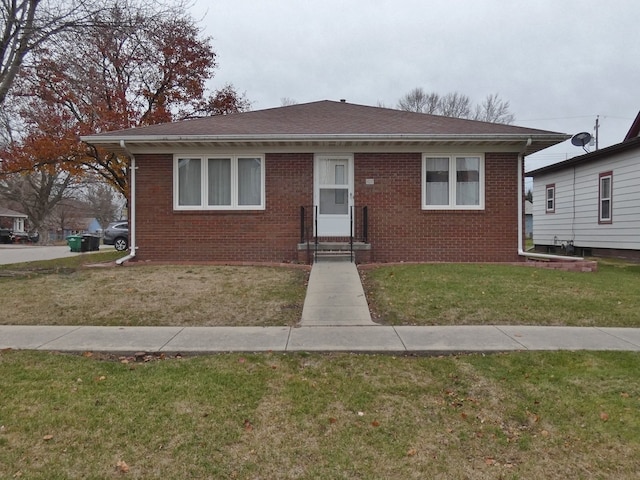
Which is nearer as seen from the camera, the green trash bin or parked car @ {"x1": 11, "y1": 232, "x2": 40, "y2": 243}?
the green trash bin

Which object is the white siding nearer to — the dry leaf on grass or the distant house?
the dry leaf on grass

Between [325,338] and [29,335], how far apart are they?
3802mm

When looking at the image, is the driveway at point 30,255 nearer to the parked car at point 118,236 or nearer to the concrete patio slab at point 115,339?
the parked car at point 118,236

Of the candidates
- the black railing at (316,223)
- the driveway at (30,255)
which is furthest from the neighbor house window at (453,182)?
the driveway at (30,255)

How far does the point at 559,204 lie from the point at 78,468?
1988cm

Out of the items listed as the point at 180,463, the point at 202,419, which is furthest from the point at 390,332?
the point at 180,463

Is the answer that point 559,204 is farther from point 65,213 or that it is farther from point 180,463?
point 65,213

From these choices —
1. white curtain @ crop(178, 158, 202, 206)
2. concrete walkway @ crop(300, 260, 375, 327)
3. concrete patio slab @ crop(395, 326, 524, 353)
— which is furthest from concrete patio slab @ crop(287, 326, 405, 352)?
white curtain @ crop(178, 158, 202, 206)

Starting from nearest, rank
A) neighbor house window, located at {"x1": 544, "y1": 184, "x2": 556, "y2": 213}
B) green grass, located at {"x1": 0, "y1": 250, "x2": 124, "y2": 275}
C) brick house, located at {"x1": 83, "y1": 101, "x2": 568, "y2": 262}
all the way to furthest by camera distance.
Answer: green grass, located at {"x1": 0, "y1": 250, "x2": 124, "y2": 275}, brick house, located at {"x1": 83, "y1": 101, "x2": 568, "y2": 262}, neighbor house window, located at {"x1": 544, "y1": 184, "x2": 556, "y2": 213}

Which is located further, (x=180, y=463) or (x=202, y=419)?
(x=202, y=419)

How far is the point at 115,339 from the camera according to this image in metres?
5.62

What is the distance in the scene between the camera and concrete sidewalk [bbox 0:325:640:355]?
5.21 metres

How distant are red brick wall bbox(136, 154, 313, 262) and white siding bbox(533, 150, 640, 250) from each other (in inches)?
416

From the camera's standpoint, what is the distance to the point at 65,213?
219ft
